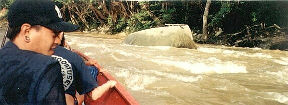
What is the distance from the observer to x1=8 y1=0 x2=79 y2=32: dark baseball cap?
163 centimetres

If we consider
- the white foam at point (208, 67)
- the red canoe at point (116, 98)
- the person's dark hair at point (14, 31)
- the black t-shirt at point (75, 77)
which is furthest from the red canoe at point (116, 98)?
the white foam at point (208, 67)

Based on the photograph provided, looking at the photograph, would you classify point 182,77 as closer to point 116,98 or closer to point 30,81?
point 116,98

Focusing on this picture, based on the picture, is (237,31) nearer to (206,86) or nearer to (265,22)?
(265,22)

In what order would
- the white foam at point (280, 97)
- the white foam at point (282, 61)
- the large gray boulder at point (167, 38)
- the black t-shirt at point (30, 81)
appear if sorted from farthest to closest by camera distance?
the large gray boulder at point (167, 38) < the white foam at point (282, 61) < the white foam at point (280, 97) < the black t-shirt at point (30, 81)

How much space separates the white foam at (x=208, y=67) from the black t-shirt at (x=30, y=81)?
7.87m

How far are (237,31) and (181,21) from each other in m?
3.29

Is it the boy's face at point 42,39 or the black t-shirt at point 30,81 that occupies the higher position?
the boy's face at point 42,39

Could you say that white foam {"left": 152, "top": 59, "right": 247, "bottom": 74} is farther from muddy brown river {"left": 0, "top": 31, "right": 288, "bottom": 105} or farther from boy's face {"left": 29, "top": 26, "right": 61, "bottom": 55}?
boy's face {"left": 29, "top": 26, "right": 61, "bottom": 55}

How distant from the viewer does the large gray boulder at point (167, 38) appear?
563 inches

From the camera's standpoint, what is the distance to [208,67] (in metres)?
9.91

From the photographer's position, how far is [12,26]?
168 centimetres

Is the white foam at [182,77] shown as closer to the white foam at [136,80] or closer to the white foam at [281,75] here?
the white foam at [136,80]

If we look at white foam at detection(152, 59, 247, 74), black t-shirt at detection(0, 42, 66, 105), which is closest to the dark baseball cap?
black t-shirt at detection(0, 42, 66, 105)

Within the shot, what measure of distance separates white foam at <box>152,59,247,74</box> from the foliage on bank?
6.34 m
